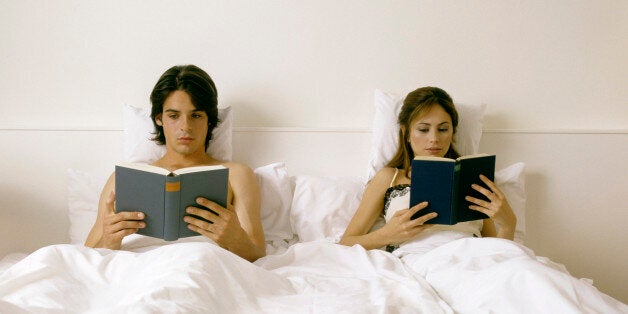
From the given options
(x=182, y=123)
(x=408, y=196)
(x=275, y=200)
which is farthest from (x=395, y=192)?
(x=182, y=123)

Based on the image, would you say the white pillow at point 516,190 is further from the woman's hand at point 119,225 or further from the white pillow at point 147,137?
the woman's hand at point 119,225

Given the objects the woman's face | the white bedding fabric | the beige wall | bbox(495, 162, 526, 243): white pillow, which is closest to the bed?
the white bedding fabric

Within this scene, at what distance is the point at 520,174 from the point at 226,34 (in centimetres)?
144

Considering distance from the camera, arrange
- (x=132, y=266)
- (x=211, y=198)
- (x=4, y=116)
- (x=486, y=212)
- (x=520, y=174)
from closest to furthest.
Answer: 1. (x=132, y=266)
2. (x=211, y=198)
3. (x=486, y=212)
4. (x=520, y=174)
5. (x=4, y=116)

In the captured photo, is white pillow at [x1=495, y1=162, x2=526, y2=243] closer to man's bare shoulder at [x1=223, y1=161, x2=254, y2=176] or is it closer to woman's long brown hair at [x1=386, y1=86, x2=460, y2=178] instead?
woman's long brown hair at [x1=386, y1=86, x2=460, y2=178]

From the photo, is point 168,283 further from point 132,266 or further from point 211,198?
point 211,198

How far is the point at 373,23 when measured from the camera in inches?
96.1

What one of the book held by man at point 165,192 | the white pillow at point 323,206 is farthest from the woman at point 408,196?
the book held by man at point 165,192

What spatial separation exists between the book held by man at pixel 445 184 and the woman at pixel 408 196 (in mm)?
56

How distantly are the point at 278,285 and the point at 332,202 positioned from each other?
0.77 metres

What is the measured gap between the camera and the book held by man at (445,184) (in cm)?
176

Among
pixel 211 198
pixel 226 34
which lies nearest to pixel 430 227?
pixel 211 198

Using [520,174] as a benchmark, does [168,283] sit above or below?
below

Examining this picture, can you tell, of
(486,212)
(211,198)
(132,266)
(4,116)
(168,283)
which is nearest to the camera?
(168,283)
